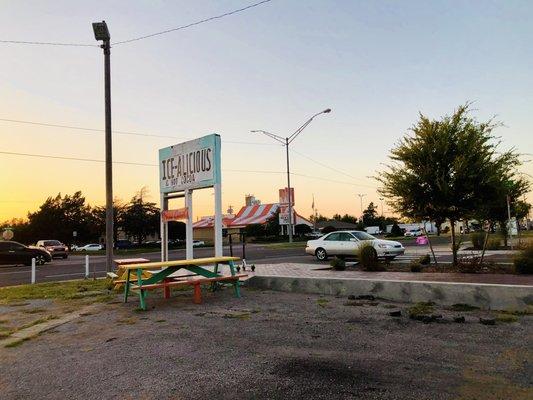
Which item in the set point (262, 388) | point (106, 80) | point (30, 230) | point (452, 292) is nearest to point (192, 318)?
point (262, 388)

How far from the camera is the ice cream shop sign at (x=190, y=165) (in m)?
12.0

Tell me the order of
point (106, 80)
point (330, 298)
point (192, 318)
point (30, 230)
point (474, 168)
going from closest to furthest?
point (192, 318)
point (330, 298)
point (474, 168)
point (106, 80)
point (30, 230)

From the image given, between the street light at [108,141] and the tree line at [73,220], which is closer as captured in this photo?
the street light at [108,141]

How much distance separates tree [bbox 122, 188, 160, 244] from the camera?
6175cm

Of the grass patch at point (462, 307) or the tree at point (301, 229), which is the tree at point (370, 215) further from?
→ the grass patch at point (462, 307)

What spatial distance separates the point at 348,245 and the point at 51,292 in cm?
1267

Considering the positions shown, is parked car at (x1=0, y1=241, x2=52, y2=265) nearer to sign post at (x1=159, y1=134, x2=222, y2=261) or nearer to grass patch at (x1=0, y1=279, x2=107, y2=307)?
grass patch at (x1=0, y1=279, x2=107, y2=307)

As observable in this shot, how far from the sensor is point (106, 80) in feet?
55.0

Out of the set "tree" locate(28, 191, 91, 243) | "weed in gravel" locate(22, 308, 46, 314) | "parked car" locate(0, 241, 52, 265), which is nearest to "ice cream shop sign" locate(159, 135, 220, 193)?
"weed in gravel" locate(22, 308, 46, 314)

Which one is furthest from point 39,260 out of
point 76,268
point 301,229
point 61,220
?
point 301,229

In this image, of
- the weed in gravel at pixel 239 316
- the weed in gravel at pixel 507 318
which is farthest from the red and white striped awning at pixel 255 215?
the weed in gravel at pixel 507 318

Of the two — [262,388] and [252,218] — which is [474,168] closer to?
[262,388]

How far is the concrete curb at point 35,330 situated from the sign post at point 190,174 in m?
4.18

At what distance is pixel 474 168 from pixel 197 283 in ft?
26.0
